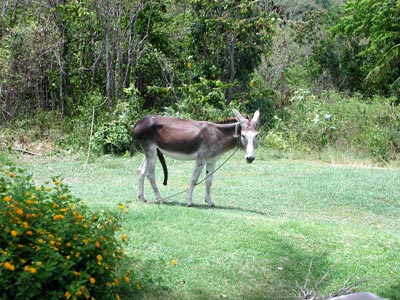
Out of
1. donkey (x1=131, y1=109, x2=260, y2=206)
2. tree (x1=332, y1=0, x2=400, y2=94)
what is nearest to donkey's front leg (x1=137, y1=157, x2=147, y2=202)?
donkey (x1=131, y1=109, x2=260, y2=206)

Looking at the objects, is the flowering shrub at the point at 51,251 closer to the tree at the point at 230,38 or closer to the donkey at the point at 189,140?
the donkey at the point at 189,140

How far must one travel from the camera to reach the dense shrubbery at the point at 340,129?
18.5m

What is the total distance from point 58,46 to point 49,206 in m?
15.5

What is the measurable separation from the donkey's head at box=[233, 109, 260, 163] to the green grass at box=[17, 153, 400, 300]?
0.95m

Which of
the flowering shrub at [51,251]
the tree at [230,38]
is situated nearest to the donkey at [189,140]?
the flowering shrub at [51,251]

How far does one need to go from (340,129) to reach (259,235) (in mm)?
11556

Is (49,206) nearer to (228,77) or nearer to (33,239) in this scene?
(33,239)

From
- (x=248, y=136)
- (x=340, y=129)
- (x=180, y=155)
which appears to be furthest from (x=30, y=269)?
(x=340, y=129)

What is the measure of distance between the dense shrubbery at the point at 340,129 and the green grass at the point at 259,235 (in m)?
4.24

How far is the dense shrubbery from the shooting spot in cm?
1852

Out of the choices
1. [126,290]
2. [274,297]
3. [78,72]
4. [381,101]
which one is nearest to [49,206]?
[126,290]

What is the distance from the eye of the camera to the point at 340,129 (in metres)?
19.6

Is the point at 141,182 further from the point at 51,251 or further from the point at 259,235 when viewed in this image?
the point at 51,251

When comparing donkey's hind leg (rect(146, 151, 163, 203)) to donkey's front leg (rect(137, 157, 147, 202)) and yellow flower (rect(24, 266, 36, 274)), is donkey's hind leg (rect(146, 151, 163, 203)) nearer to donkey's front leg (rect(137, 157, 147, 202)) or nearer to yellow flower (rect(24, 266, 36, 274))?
donkey's front leg (rect(137, 157, 147, 202))
